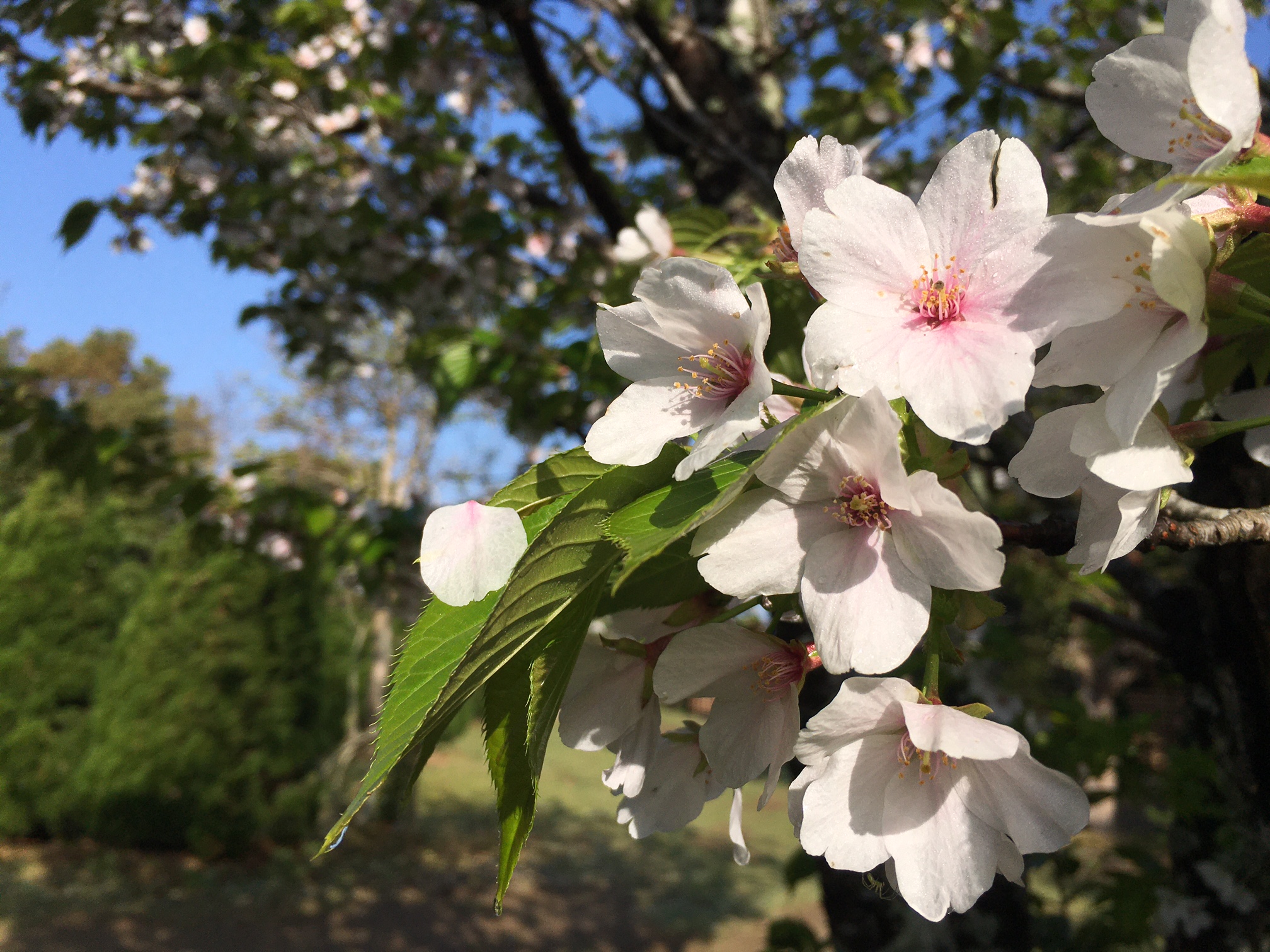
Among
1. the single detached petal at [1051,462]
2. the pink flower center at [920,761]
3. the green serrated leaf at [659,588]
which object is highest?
the single detached petal at [1051,462]

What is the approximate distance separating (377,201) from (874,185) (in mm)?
4145

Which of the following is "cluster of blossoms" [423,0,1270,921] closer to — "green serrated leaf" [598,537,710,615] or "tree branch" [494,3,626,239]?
"green serrated leaf" [598,537,710,615]

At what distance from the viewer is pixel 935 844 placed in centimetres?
60

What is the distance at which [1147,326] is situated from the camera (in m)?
0.52

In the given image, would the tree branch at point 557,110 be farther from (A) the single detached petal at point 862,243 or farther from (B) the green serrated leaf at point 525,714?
(B) the green serrated leaf at point 525,714

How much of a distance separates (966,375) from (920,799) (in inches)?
12.9

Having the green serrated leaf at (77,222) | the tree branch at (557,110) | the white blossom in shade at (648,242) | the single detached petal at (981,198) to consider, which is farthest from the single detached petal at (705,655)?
the green serrated leaf at (77,222)

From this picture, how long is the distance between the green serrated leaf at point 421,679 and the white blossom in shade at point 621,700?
0.17 m

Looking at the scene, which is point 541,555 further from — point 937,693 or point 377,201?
point 377,201

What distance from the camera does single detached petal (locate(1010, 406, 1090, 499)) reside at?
0.56 m

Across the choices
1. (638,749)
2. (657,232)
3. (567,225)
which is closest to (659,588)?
(638,749)

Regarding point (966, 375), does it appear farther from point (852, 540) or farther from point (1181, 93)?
point (1181, 93)

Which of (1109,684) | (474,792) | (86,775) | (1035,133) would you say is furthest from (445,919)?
(1109,684)

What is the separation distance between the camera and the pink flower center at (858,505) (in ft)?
1.84
